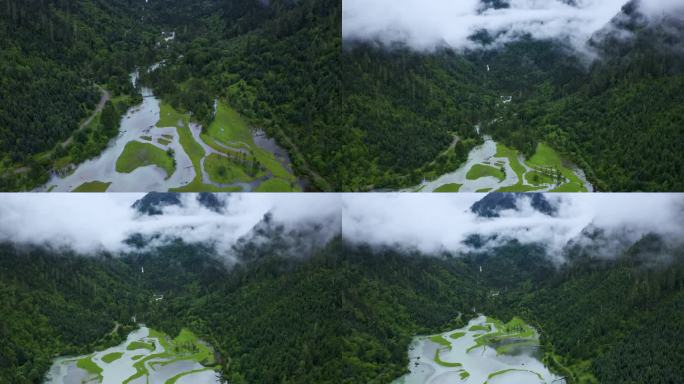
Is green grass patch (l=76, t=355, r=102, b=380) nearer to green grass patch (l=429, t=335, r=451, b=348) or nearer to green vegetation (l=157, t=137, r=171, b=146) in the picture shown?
green vegetation (l=157, t=137, r=171, b=146)

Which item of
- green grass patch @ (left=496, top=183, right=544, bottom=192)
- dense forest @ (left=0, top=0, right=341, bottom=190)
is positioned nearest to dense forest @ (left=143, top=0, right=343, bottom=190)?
dense forest @ (left=0, top=0, right=341, bottom=190)

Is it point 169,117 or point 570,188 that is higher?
point 169,117

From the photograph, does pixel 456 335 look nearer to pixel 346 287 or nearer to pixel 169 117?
pixel 346 287

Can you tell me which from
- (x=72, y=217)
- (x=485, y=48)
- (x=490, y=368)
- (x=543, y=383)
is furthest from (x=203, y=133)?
(x=543, y=383)

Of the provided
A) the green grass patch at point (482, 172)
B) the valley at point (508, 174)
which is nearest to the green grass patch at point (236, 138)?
the valley at point (508, 174)

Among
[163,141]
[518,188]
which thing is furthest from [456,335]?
[163,141]

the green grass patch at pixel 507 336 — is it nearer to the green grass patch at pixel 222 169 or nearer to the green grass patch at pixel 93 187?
the green grass patch at pixel 222 169
